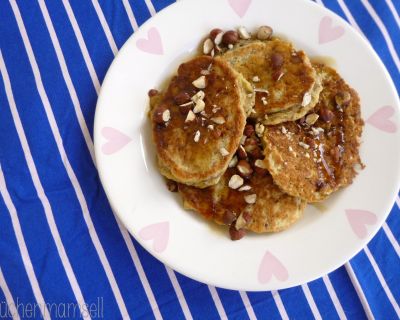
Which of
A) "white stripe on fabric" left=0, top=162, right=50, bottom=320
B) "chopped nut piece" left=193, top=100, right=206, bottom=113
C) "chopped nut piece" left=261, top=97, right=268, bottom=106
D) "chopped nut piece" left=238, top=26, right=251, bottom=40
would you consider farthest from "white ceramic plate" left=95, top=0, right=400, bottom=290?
"white stripe on fabric" left=0, top=162, right=50, bottom=320

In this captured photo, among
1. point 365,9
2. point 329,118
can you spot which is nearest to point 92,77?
point 329,118

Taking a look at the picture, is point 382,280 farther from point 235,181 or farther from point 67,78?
Result: point 67,78

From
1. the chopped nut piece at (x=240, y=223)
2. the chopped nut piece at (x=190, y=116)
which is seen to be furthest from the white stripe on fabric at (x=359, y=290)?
the chopped nut piece at (x=190, y=116)

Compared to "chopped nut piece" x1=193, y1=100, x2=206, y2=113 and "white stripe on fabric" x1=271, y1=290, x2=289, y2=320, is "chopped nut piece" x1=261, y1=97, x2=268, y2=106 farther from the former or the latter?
"white stripe on fabric" x1=271, y1=290, x2=289, y2=320

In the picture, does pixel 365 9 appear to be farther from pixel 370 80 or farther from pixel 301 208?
pixel 301 208

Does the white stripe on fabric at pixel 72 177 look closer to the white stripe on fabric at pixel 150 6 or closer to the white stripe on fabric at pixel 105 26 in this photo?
the white stripe on fabric at pixel 105 26

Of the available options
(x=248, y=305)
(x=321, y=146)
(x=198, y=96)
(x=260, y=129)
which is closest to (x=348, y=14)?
(x=321, y=146)
